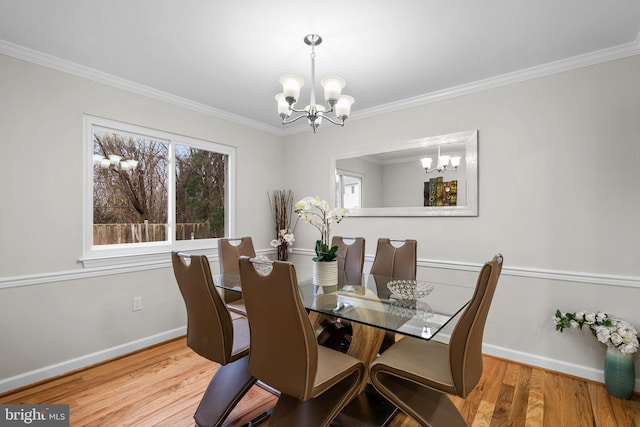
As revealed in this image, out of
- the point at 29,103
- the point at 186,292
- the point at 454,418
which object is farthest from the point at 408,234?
the point at 29,103

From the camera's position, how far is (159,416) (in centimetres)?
201

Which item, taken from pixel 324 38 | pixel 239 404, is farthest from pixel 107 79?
pixel 239 404

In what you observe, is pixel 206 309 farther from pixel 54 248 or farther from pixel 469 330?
pixel 54 248

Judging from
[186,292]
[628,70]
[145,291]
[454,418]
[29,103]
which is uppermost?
[628,70]

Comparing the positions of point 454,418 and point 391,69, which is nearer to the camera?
point 454,418

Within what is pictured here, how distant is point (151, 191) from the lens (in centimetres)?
319

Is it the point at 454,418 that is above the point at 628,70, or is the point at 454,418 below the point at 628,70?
below

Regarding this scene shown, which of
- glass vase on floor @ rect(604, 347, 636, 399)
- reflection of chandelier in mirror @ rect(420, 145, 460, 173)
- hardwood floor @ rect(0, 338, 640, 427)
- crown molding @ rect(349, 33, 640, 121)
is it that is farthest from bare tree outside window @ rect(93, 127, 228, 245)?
glass vase on floor @ rect(604, 347, 636, 399)

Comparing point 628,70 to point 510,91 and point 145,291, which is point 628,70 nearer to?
point 510,91

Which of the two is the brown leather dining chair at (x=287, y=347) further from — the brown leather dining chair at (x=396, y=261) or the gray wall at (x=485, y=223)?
the gray wall at (x=485, y=223)

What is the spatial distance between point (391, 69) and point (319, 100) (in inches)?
36.1

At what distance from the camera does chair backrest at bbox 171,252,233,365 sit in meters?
1.67

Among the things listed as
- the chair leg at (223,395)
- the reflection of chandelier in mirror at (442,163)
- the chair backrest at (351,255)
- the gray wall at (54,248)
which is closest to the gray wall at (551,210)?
the reflection of chandelier in mirror at (442,163)

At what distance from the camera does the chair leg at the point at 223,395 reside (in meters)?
1.80
